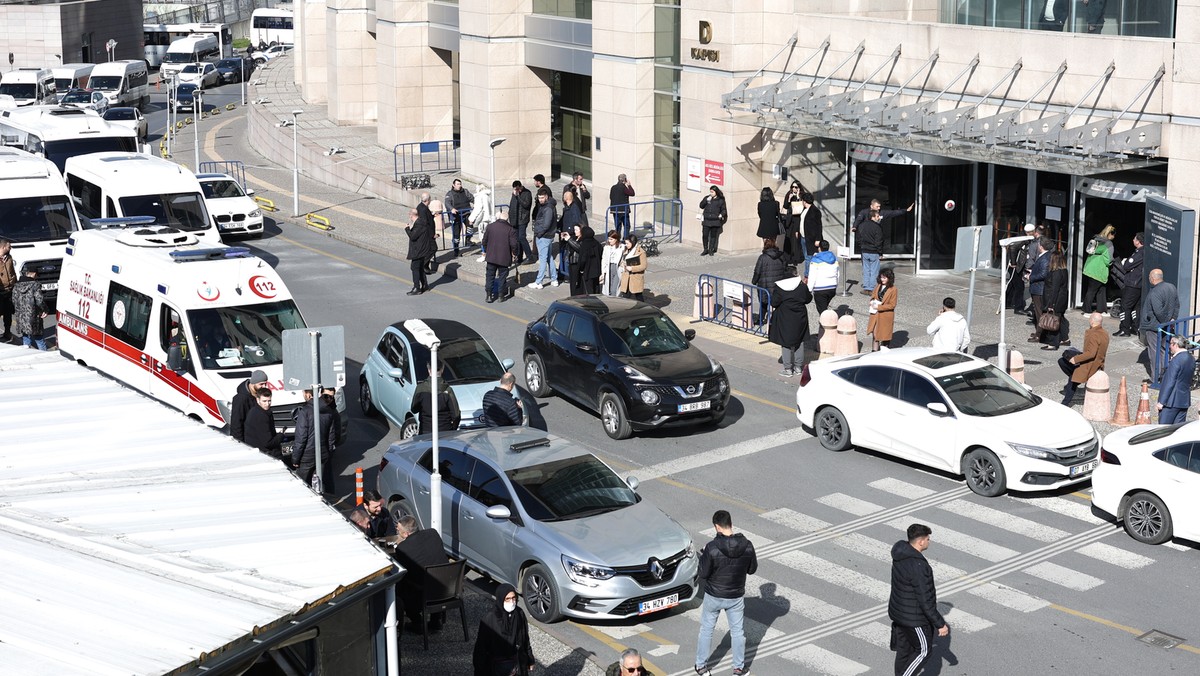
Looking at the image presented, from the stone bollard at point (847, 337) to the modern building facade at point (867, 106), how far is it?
276cm

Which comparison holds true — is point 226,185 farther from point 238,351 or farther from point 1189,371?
point 1189,371

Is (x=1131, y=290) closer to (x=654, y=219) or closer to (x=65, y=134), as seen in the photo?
(x=654, y=219)

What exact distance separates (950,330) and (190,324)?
36.5ft

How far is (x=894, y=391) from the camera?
65.9 feet

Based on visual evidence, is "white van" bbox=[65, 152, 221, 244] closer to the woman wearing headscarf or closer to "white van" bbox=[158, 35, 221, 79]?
the woman wearing headscarf

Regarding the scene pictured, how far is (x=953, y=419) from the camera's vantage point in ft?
63.3

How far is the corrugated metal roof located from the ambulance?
5976 mm

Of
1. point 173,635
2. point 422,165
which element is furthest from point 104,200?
point 173,635

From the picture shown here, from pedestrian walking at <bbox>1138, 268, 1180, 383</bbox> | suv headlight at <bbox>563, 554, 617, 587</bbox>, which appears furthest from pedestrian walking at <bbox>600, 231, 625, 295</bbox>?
suv headlight at <bbox>563, 554, 617, 587</bbox>

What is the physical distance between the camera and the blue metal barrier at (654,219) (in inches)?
1399

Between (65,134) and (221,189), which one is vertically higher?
(65,134)

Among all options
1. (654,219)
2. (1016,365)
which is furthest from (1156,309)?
(654,219)

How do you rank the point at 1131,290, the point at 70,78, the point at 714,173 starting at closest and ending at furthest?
1. the point at 1131,290
2. the point at 714,173
3. the point at 70,78

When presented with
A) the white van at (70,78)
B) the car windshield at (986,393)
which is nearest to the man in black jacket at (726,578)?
the car windshield at (986,393)
